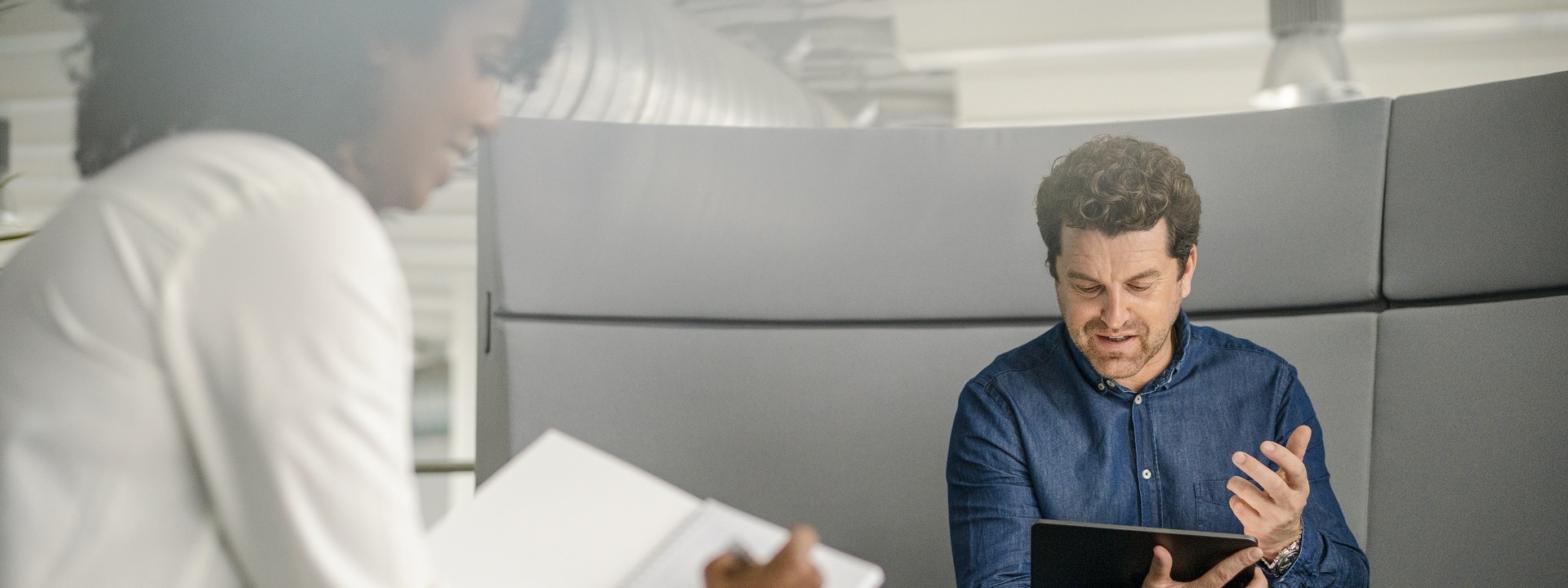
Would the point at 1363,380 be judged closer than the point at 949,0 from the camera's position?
Yes

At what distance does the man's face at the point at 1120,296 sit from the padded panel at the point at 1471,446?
441 millimetres

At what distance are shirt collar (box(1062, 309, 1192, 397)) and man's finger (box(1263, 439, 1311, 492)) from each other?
25cm

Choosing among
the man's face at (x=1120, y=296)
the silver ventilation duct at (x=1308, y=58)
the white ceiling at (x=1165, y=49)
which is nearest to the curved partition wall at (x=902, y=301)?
the man's face at (x=1120, y=296)

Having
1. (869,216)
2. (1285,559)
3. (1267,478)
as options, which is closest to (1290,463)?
(1267,478)

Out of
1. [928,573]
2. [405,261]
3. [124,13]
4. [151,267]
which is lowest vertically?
[405,261]

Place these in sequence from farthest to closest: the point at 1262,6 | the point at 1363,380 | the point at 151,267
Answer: the point at 1262,6, the point at 1363,380, the point at 151,267

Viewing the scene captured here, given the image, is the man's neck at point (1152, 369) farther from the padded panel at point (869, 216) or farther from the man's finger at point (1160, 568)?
the man's finger at point (1160, 568)

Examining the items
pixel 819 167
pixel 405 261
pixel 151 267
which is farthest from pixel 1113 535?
pixel 405 261

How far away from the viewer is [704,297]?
6.83 ft

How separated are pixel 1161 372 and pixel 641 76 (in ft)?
3.52

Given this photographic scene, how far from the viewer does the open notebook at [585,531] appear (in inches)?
36.5

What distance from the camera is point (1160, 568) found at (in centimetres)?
138

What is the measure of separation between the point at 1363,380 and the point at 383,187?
1649 mm

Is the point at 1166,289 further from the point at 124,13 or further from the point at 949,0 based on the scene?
the point at 949,0
